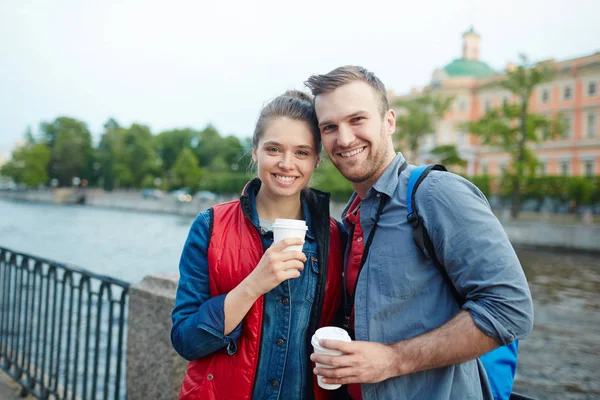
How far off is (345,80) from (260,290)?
904mm

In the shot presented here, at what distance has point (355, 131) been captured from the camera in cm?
188

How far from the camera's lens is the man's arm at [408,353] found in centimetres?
149

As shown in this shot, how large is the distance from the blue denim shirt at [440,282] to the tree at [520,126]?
3096 centimetres

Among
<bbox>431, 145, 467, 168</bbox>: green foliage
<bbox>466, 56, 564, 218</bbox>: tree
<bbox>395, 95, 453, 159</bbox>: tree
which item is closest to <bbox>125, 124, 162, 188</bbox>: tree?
<bbox>395, 95, 453, 159</bbox>: tree

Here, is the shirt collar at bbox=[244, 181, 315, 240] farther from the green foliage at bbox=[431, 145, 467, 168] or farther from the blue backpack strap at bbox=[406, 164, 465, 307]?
the green foliage at bbox=[431, 145, 467, 168]

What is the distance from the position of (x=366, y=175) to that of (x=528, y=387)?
7.47 m

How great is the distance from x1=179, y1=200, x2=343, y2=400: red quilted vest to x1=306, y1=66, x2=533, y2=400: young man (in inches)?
14.8

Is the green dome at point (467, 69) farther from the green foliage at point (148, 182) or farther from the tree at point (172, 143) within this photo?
the green foliage at point (148, 182)

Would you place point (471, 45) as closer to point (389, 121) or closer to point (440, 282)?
point (389, 121)

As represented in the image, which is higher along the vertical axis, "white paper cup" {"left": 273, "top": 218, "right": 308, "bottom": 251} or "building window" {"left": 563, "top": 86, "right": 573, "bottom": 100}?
"building window" {"left": 563, "top": 86, "right": 573, "bottom": 100}

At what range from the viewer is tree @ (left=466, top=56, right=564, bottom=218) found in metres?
29.3

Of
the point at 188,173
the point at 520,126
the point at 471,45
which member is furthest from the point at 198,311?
the point at 471,45

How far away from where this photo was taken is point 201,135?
84188 mm

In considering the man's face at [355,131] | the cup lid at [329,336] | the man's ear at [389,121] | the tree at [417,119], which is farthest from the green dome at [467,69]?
the cup lid at [329,336]
